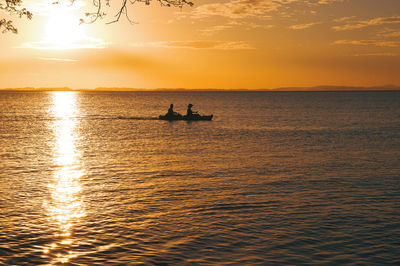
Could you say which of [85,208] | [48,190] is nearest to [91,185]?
[48,190]

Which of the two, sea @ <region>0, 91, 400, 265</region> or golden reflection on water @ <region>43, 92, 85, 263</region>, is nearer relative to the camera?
sea @ <region>0, 91, 400, 265</region>

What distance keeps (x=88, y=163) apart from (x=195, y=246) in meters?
17.5

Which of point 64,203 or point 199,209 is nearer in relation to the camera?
point 199,209

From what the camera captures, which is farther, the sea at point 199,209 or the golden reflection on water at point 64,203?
the golden reflection on water at point 64,203

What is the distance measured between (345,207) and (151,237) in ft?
27.0

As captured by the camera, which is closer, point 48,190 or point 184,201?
point 184,201

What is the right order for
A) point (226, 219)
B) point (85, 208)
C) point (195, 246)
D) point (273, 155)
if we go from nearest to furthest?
1. point (195, 246)
2. point (226, 219)
3. point (85, 208)
4. point (273, 155)

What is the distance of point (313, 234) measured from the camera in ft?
44.1

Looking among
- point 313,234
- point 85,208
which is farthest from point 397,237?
point 85,208

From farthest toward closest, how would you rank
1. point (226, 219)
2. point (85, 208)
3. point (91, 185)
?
point (91, 185) < point (85, 208) < point (226, 219)

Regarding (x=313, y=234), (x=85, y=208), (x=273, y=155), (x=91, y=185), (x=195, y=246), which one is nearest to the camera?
(x=195, y=246)

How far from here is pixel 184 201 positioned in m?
17.7

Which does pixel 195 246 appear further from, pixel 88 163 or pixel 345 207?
pixel 88 163

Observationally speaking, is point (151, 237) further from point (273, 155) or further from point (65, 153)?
point (65, 153)
